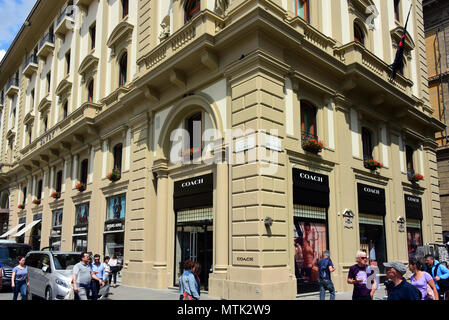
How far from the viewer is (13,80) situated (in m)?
41.8

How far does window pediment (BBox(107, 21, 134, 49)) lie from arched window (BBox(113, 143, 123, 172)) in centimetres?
567

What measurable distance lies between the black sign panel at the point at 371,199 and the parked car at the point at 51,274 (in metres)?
10.8

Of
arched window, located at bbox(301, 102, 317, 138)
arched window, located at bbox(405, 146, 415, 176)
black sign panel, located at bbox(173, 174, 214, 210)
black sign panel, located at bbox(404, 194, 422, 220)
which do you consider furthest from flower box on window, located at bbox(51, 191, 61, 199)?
arched window, located at bbox(405, 146, 415, 176)

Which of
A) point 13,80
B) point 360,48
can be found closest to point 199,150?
point 360,48

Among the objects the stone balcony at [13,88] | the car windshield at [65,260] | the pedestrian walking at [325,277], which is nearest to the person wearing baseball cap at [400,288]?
the pedestrian walking at [325,277]

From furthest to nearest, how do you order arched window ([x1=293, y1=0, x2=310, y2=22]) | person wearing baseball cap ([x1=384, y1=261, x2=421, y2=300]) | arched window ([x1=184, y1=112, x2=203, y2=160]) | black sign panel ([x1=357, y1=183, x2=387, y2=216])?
black sign panel ([x1=357, y1=183, x2=387, y2=216]) < arched window ([x1=293, y1=0, x2=310, y2=22]) < arched window ([x1=184, y1=112, x2=203, y2=160]) < person wearing baseball cap ([x1=384, y1=261, x2=421, y2=300])

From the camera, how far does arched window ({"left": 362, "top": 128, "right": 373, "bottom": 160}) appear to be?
62.5 feet

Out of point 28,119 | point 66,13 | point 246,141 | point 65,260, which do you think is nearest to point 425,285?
point 246,141

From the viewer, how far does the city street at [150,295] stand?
1399cm

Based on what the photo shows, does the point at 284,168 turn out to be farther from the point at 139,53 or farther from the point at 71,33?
the point at 71,33

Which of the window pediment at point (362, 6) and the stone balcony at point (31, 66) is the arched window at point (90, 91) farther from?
the window pediment at point (362, 6)

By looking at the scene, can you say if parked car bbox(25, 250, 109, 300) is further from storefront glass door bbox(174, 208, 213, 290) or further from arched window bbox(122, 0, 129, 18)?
arched window bbox(122, 0, 129, 18)

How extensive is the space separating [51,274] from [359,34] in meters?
17.0

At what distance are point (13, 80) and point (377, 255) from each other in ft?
127
